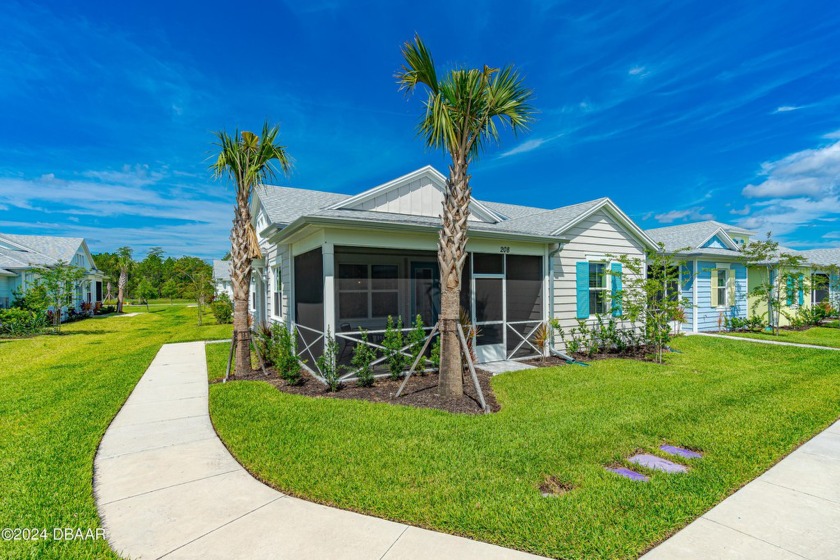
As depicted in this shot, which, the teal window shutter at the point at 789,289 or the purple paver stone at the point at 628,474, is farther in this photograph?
the teal window shutter at the point at 789,289

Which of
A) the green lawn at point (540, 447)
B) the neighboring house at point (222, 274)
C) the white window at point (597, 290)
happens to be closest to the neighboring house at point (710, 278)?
the white window at point (597, 290)

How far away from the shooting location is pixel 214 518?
110 inches

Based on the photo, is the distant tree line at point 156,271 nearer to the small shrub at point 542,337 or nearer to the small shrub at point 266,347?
the small shrub at point 266,347

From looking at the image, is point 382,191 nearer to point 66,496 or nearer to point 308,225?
point 308,225

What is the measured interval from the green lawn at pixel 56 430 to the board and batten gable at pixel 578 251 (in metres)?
9.09

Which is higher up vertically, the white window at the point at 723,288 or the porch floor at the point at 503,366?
the white window at the point at 723,288

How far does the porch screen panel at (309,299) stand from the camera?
23.9 ft

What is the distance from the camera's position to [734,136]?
16.4 metres

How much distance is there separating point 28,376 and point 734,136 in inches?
1012

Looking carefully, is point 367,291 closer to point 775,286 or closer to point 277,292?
point 277,292

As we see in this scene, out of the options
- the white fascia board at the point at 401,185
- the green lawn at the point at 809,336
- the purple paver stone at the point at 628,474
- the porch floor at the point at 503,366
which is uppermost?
the white fascia board at the point at 401,185

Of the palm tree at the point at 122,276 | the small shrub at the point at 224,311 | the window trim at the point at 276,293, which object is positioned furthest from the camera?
the palm tree at the point at 122,276

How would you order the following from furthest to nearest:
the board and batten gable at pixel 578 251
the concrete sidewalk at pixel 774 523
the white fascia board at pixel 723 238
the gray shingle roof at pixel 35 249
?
the gray shingle roof at pixel 35 249
the white fascia board at pixel 723 238
the board and batten gable at pixel 578 251
the concrete sidewalk at pixel 774 523

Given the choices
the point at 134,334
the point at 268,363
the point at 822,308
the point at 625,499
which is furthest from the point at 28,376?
the point at 822,308
